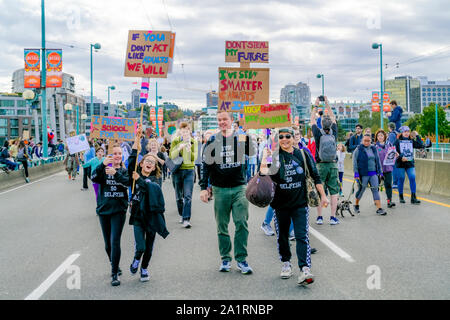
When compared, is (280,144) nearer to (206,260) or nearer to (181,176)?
(206,260)

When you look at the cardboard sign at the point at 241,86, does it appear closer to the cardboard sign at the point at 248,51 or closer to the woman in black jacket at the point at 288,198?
the cardboard sign at the point at 248,51

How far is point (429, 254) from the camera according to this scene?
6.70 m

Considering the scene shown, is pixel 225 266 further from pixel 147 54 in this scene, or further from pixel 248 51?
pixel 248 51

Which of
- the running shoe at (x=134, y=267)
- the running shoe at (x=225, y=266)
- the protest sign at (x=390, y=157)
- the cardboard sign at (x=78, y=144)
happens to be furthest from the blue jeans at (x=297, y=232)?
the cardboard sign at (x=78, y=144)

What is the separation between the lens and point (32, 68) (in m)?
26.6

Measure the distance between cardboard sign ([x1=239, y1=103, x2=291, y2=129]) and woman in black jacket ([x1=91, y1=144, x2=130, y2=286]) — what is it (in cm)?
307

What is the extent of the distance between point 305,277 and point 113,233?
7.01 ft

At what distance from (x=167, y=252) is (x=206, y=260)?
784mm

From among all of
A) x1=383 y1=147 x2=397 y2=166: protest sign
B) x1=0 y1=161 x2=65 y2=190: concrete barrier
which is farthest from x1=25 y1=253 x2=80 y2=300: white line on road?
x1=0 y1=161 x2=65 y2=190: concrete barrier

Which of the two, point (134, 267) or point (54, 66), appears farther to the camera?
point (54, 66)

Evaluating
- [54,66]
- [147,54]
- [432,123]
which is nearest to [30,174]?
[54,66]

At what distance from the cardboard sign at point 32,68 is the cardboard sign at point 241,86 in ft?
60.2

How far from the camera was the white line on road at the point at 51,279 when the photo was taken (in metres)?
5.11
